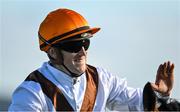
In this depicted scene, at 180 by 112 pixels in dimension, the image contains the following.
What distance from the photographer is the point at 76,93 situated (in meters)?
5.74

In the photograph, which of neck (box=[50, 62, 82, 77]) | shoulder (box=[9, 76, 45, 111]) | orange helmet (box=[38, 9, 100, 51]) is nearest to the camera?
shoulder (box=[9, 76, 45, 111])

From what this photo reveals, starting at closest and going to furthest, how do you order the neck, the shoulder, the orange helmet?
the shoulder < the orange helmet < the neck

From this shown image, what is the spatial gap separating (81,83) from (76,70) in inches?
9.6

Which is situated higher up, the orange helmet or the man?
the orange helmet

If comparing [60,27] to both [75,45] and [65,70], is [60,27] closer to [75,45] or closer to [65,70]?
[75,45]

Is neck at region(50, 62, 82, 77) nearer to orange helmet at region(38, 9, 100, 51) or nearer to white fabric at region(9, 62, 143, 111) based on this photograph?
white fabric at region(9, 62, 143, 111)

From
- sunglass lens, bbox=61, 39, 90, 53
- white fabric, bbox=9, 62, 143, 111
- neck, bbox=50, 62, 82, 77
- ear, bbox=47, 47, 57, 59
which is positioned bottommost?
white fabric, bbox=9, 62, 143, 111

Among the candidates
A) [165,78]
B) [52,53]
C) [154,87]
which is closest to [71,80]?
[52,53]

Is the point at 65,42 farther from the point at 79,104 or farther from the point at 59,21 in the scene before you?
the point at 79,104

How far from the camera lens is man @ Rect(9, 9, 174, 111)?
5.51 m

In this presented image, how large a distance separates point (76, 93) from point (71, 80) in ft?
0.41

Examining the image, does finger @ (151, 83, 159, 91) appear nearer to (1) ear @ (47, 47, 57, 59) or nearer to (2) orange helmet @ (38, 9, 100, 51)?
(2) orange helmet @ (38, 9, 100, 51)

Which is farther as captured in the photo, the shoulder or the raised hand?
the raised hand

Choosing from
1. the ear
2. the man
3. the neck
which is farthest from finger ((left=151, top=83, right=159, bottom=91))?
the ear
